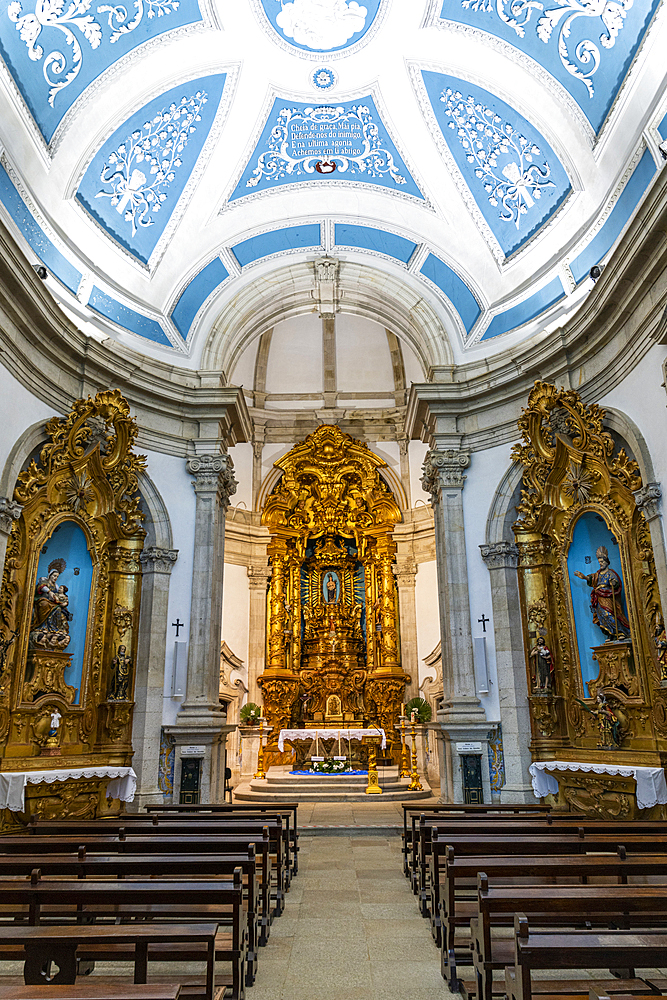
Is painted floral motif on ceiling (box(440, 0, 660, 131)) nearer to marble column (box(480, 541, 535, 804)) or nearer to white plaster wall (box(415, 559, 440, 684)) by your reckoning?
marble column (box(480, 541, 535, 804))

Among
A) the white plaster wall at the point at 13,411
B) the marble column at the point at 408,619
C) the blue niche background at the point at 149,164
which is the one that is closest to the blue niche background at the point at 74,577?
the white plaster wall at the point at 13,411

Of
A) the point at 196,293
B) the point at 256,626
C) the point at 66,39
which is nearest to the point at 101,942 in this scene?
the point at 66,39

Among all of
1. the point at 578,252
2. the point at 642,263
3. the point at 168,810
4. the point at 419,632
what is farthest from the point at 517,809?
the point at 419,632

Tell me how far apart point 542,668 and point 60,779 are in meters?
7.57

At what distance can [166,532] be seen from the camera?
1375 centimetres

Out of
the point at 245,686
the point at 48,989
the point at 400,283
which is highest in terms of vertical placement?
the point at 400,283

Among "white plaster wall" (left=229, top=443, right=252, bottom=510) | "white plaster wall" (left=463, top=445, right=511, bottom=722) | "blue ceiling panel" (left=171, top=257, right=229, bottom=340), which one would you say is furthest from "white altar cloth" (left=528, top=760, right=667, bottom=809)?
"white plaster wall" (left=229, top=443, right=252, bottom=510)

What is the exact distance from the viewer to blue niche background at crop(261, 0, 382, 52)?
1192cm

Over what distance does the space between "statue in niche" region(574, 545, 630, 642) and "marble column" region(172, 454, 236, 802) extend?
664 centimetres

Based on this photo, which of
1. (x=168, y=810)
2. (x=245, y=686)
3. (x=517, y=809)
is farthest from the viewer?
(x=245, y=686)

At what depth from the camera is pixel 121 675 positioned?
12172mm

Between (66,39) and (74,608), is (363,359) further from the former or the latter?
(74,608)

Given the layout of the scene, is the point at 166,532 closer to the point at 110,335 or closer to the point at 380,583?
the point at 110,335

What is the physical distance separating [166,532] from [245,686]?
773cm
